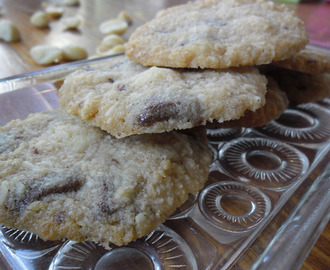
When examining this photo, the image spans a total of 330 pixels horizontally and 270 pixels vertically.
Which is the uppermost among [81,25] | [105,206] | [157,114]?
[157,114]

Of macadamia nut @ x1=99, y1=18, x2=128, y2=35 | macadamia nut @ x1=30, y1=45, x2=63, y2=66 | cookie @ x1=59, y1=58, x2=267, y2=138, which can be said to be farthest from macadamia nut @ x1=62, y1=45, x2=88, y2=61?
cookie @ x1=59, y1=58, x2=267, y2=138

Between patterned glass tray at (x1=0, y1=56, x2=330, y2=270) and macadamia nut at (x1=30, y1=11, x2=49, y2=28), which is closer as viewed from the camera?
patterned glass tray at (x1=0, y1=56, x2=330, y2=270)

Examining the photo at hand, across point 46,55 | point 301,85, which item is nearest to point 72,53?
point 46,55

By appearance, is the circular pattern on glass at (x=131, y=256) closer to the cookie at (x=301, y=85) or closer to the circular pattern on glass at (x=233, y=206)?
the circular pattern on glass at (x=233, y=206)

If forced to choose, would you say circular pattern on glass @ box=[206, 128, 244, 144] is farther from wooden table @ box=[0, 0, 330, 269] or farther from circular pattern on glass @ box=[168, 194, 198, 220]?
wooden table @ box=[0, 0, 330, 269]

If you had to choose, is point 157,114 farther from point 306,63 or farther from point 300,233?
point 306,63

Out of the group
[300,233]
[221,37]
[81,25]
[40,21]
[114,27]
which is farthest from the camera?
[81,25]

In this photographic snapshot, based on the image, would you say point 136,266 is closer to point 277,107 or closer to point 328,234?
point 328,234
